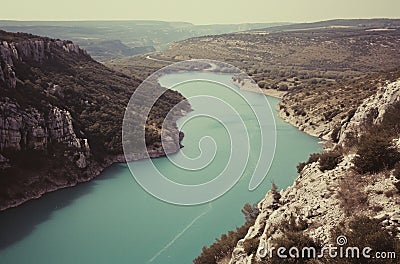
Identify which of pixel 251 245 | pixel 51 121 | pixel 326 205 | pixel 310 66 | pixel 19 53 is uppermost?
pixel 19 53

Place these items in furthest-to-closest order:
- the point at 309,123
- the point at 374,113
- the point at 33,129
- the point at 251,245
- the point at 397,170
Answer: the point at 309,123 → the point at 33,129 → the point at 374,113 → the point at 251,245 → the point at 397,170

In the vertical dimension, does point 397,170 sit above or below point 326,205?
above

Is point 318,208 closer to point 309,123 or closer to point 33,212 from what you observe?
point 33,212

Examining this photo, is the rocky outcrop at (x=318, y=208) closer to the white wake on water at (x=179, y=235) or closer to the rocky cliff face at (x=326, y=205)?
the rocky cliff face at (x=326, y=205)
